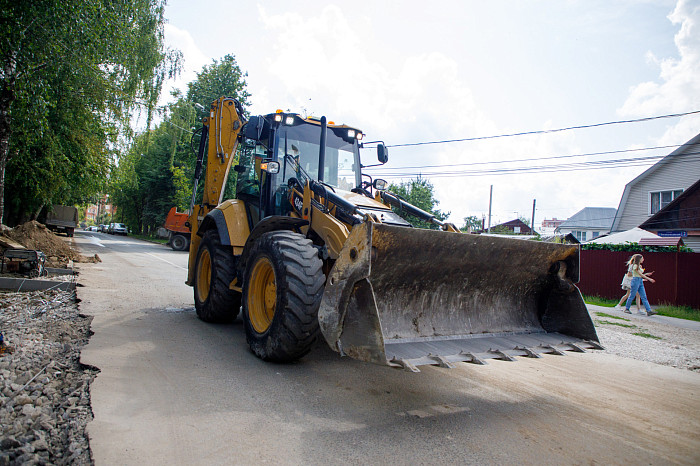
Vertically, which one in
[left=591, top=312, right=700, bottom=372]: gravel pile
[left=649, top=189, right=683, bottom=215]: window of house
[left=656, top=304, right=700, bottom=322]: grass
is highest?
[left=649, top=189, right=683, bottom=215]: window of house

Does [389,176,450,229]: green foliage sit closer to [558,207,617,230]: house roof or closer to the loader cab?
[558,207,617,230]: house roof

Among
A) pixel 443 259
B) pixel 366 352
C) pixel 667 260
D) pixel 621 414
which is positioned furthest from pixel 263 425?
pixel 667 260

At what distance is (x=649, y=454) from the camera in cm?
321

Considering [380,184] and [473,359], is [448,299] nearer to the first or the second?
[473,359]

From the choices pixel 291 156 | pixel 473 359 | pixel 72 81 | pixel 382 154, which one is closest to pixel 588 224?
pixel 382 154

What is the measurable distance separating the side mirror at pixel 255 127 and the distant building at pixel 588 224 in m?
40.9

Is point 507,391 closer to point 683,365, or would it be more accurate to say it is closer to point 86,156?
point 683,365

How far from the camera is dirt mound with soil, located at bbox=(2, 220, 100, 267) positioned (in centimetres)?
1295

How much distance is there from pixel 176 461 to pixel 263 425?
0.69m

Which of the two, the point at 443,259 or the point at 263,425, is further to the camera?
the point at 443,259

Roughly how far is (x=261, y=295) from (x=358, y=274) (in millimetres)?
1808

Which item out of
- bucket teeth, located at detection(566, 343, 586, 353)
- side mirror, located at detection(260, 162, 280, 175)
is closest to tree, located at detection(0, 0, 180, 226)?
side mirror, located at detection(260, 162, 280, 175)

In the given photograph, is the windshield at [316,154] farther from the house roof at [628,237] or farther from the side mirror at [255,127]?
the house roof at [628,237]

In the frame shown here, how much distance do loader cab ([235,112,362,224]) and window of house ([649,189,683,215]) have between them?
24.9 meters
